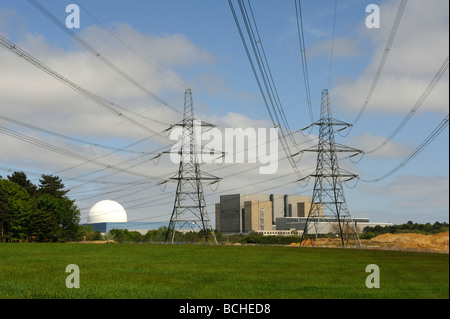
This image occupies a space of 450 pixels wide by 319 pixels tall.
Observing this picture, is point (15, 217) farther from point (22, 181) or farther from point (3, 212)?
point (22, 181)

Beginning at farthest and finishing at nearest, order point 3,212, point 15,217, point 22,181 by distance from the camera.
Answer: point 22,181, point 15,217, point 3,212

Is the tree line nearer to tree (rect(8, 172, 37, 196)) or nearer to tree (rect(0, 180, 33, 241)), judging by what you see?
tree (rect(0, 180, 33, 241))

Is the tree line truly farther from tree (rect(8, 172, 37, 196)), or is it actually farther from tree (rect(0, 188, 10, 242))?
tree (rect(8, 172, 37, 196))

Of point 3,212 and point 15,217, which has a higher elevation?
point 3,212

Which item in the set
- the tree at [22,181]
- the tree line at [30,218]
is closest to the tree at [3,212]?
the tree line at [30,218]

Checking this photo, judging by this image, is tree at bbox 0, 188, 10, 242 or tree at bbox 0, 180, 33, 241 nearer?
tree at bbox 0, 188, 10, 242

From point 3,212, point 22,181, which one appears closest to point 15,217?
point 3,212

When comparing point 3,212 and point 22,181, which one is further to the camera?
point 22,181

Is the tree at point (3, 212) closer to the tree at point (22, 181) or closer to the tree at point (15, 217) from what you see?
the tree at point (15, 217)

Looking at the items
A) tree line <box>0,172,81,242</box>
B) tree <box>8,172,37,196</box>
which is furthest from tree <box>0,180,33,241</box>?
tree <box>8,172,37,196</box>

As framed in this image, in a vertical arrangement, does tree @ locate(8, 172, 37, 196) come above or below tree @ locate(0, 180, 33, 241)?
above

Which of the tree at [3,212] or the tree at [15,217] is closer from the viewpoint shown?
the tree at [3,212]
